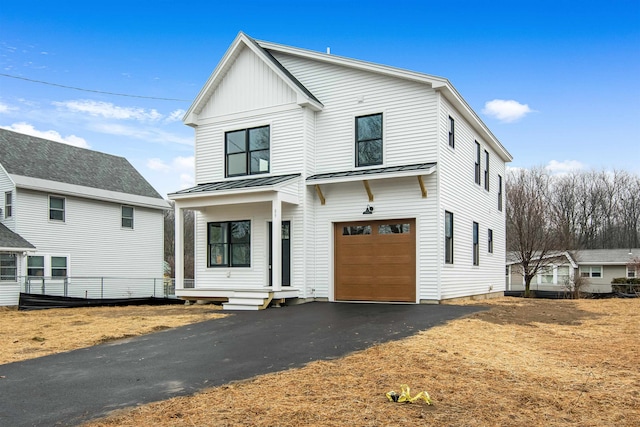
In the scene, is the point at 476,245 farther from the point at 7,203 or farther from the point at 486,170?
the point at 7,203

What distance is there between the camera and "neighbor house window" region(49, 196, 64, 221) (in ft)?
77.3

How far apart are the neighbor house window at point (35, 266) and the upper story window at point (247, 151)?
1113cm

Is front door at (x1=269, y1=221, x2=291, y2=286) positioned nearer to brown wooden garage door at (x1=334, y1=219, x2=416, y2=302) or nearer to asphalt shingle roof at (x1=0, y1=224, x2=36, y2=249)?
brown wooden garage door at (x1=334, y1=219, x2=416, y2=302)

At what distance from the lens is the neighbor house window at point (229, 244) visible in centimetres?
1639

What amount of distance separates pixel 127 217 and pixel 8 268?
7211mm

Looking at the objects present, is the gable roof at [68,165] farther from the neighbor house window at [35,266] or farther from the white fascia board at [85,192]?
the neighbor house window at [35,266]

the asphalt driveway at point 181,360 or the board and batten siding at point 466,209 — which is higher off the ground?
the board and batten siding at point 466,209

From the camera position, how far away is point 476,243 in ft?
61.6

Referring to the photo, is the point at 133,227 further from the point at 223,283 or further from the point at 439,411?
the point at 439,411

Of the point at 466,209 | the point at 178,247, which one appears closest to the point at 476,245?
the point at 466,209

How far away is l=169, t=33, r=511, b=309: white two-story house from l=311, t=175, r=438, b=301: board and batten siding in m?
0.03

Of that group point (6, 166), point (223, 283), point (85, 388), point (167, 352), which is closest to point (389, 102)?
point (223, 283)

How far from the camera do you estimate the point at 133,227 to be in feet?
91.1

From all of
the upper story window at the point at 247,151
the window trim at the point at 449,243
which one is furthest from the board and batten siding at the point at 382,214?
the upper story window at the point at 247,151
